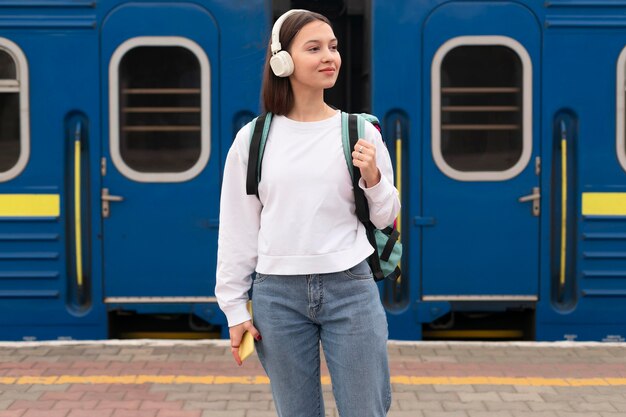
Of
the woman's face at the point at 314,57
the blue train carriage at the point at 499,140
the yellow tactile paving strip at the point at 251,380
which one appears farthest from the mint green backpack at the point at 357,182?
the blue train carriage at the point at 499,140

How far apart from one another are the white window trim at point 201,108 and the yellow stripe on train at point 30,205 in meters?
0.47

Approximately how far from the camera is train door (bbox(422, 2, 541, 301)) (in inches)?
230

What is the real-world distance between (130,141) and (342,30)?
5.13ft

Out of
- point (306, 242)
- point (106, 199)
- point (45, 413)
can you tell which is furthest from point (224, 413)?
point (306, 242)

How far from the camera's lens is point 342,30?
20.4ft

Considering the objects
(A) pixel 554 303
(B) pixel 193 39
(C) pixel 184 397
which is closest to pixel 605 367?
(A) pixel 554 303

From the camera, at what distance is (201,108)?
588cm

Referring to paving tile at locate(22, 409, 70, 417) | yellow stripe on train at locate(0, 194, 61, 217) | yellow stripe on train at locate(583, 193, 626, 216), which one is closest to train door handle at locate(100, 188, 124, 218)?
yellow stripe on train at locate(0, 194, 61, 217)

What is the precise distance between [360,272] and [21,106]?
384 centimetres

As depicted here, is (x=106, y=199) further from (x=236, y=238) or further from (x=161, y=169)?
(x=236, y=238)

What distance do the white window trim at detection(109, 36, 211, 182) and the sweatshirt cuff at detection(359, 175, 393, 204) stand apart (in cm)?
340

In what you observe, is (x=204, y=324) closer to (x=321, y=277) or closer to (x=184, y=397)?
(x=184, y=397)

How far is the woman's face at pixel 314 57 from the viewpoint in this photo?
2637mm

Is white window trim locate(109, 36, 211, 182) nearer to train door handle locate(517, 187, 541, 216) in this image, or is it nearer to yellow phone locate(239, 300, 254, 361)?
train door handle locate(517, 187, 541, 216)
